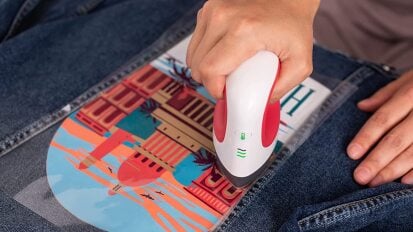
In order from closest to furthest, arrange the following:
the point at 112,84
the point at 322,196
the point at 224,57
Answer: the point at 224,57
the point at 322,196
the point at 112,84

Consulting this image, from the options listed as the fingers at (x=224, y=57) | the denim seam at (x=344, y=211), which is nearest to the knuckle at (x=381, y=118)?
the denim seam at (x=344, y=211)

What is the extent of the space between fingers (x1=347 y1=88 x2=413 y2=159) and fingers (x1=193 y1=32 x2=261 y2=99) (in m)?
0.22

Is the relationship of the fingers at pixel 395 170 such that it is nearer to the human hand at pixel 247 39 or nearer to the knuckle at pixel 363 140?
the knuckle at pixel 363 140

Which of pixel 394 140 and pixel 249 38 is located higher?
pixel 249 38

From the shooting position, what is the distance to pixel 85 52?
0.79 meters

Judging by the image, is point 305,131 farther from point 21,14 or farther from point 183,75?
point 21,14

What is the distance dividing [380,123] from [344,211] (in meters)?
0.14

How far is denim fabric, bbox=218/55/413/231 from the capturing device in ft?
1.99

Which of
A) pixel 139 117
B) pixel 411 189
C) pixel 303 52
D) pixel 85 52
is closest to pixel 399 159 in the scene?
A: pixel 411 189

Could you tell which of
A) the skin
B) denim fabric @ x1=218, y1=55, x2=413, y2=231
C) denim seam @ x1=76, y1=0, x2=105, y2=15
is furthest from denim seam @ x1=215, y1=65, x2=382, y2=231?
denim seam @ x1=76, y1=0, x2=105, y2=15

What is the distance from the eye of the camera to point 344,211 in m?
0.60

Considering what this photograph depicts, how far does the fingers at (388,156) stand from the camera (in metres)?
0.66

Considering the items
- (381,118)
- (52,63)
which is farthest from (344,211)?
(52,63)

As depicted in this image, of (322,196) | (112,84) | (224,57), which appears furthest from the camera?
(112,84)
